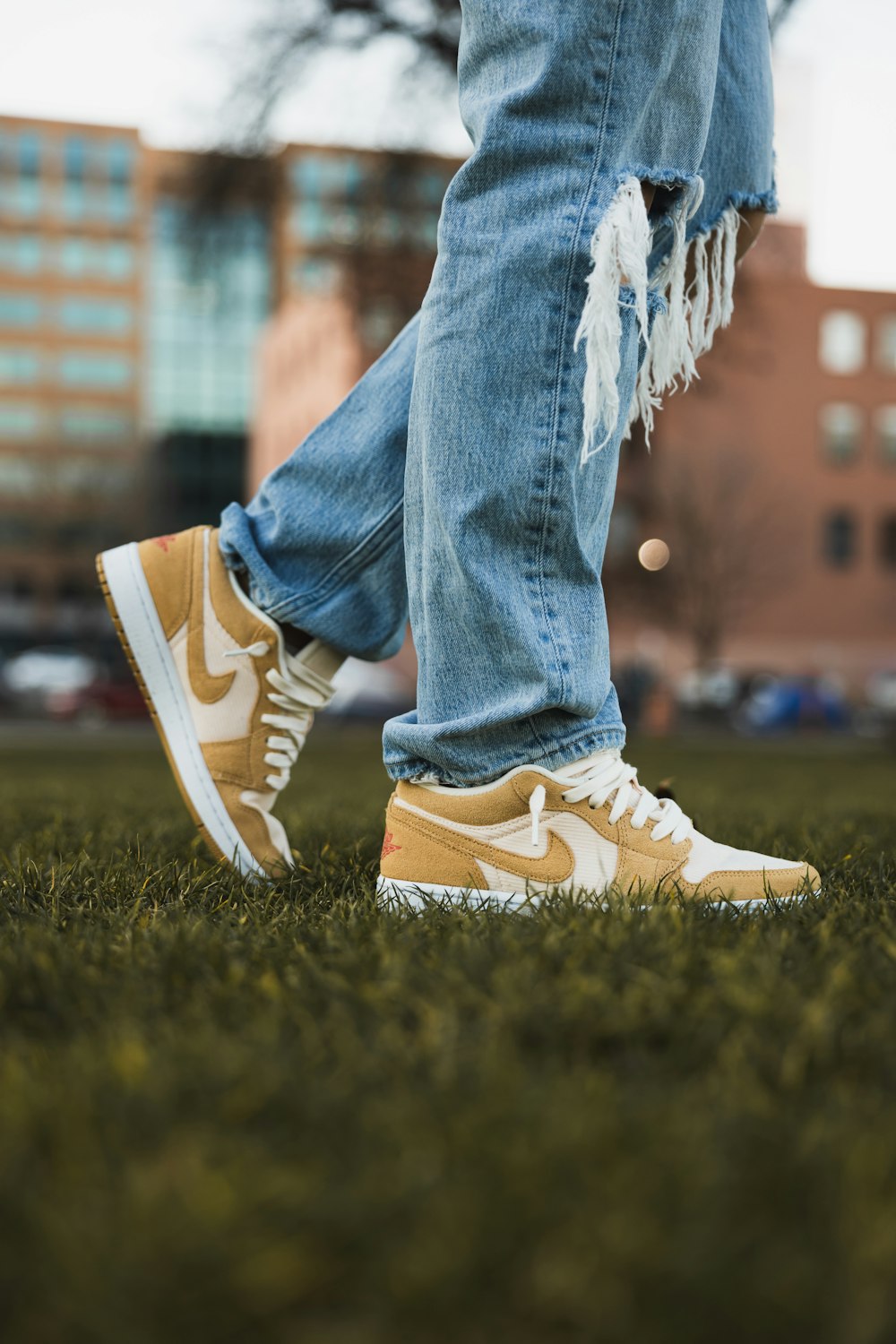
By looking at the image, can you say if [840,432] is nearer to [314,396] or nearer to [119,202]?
Result: [314,396]

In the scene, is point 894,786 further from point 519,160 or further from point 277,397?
point 277,397

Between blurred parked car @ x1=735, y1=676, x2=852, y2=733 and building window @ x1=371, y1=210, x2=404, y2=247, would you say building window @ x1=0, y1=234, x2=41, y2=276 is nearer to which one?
blurred parked car @ x1=735, y1=676, x2=852, y2=733

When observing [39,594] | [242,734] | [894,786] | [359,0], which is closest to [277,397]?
[39,594]

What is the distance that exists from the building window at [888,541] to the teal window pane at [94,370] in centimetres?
4081

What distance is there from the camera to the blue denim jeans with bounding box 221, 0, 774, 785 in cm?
157

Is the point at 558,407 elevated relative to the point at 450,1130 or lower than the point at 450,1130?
elevated

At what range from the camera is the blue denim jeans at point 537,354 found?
1573 mm

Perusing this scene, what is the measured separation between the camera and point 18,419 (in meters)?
67.5

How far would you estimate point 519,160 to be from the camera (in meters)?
1.60

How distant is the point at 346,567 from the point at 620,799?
24.3 inches

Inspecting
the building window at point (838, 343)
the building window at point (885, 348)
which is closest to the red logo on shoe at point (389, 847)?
the building window at point (838, 343)

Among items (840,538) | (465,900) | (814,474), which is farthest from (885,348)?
(465,900)

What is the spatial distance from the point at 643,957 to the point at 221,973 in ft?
1.30

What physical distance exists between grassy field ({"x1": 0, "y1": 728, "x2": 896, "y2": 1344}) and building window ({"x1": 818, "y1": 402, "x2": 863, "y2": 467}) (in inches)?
1938
